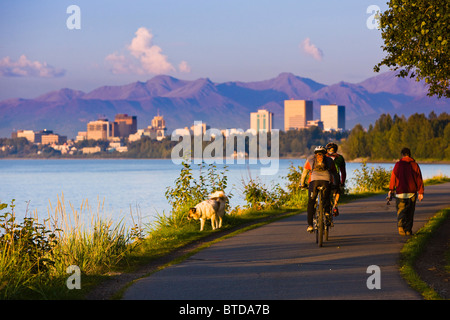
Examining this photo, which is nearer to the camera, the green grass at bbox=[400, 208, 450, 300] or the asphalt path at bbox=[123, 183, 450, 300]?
the asphalt path at bbox=[123, 183, 450, 300]

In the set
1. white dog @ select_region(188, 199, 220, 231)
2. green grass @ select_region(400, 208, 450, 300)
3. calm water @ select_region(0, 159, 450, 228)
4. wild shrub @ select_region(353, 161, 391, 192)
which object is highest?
white dog @ select_region(188, 199, 220, 231)

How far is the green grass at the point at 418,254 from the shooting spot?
26.7 feet

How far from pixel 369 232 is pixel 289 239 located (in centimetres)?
220

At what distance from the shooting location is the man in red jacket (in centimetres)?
1352

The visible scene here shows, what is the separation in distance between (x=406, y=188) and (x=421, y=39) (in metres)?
3.52

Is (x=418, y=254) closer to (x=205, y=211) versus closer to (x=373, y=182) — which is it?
(x=205, y=211)

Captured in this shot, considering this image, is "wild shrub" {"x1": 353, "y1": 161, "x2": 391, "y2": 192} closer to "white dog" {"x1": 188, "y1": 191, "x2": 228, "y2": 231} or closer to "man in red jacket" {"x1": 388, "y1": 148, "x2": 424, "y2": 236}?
"white dog" {"x1": 188, "y1": 191, "x2": 228, "y2": 231}

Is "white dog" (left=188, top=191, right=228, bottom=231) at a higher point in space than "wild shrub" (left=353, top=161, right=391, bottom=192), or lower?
higher

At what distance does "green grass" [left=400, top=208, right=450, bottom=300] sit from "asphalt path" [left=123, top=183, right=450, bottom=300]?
141mm

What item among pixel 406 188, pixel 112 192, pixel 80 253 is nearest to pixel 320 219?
pixel 406 188

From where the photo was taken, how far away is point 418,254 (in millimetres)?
11344

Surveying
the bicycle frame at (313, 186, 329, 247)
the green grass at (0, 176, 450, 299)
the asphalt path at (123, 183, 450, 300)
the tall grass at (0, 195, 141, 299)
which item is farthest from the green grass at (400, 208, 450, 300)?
the tall grass at (0, 195, 141, 299)
